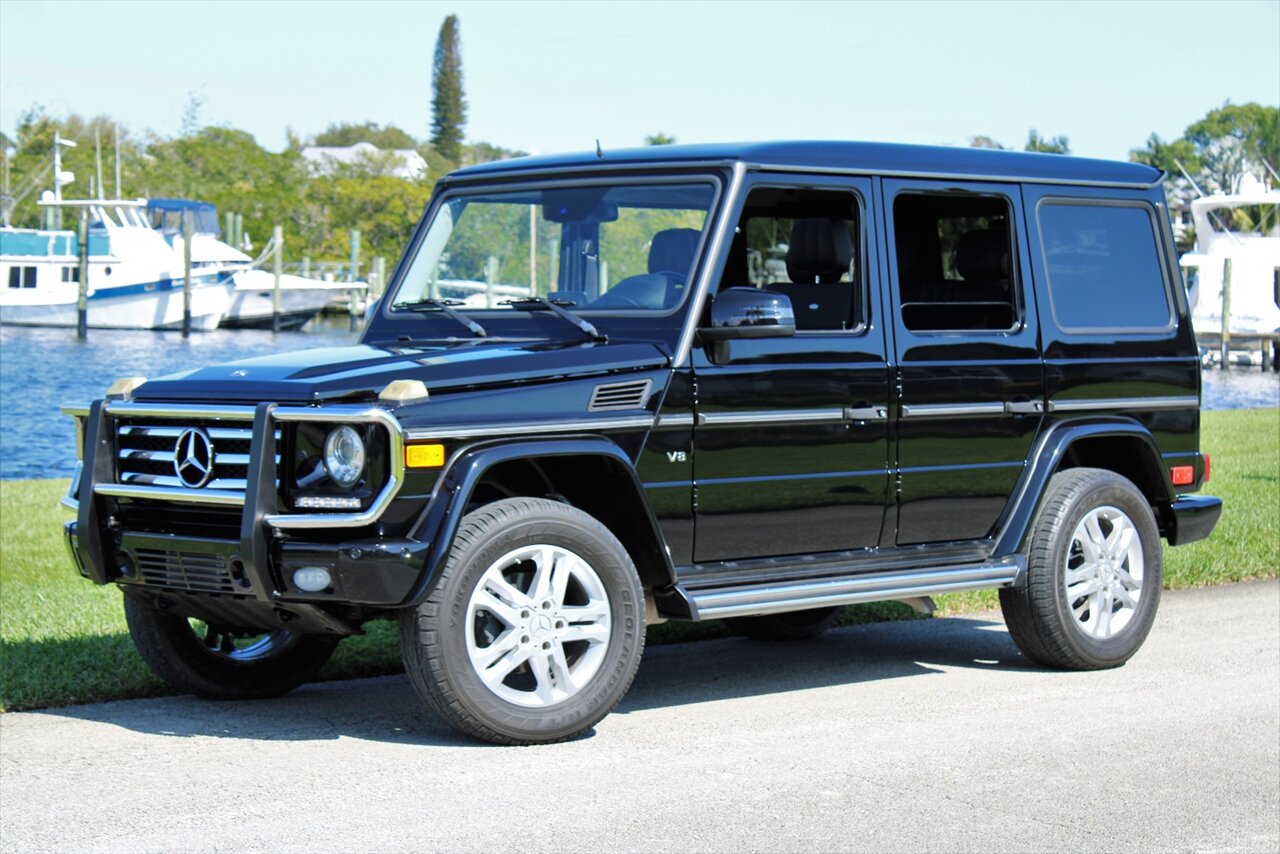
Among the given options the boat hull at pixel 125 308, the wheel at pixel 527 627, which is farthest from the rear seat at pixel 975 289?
the boat hull at pixel 125 308

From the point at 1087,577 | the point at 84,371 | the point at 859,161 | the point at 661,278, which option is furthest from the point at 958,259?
the point at 84,371

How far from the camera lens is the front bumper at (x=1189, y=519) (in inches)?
347

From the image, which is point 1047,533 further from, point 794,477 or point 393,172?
point 393,172

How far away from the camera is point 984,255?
Result: 8477mm

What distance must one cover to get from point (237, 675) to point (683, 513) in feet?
6.50

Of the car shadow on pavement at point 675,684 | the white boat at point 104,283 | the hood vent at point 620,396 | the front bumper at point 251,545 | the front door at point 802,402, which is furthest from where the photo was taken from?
the white boat at point 104,283

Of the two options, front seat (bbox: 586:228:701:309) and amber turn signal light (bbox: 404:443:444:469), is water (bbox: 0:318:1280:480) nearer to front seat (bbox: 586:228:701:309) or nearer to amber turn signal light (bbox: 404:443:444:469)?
front seat (bbox: 586:228:701:309)

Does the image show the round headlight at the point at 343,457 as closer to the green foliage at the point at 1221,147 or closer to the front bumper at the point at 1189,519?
the front bumper at the point at 1189,519

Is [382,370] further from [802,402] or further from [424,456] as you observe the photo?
[802,402]

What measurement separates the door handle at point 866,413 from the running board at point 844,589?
65 cm

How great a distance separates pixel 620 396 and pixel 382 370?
90cm

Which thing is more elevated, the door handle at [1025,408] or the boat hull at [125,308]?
the door handle at [1025,408]

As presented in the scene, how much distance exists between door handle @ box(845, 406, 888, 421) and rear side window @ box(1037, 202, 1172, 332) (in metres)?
1.26

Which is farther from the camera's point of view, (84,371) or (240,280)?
(240,280)
